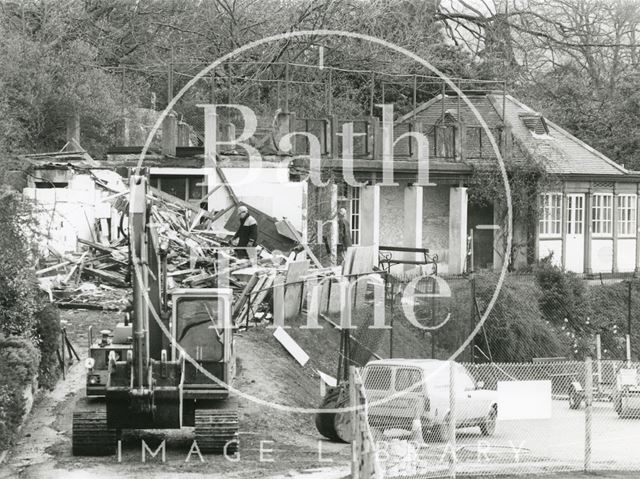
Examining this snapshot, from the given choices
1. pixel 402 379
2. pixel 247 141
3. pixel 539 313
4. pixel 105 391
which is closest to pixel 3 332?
pixel 105 391

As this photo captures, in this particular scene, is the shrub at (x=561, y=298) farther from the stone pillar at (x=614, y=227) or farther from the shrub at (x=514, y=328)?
the stone pillar at (x=614, y=227)

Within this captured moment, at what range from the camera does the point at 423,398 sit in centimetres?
1983

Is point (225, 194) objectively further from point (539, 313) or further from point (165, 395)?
point (165, 395)

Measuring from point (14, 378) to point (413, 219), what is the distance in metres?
23.2

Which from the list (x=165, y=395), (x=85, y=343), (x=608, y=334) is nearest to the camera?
(x=165, y=395)

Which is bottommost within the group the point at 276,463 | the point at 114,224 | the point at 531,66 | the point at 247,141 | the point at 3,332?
the point at 276,463

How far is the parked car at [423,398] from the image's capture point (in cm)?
1955

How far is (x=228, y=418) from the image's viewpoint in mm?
17703

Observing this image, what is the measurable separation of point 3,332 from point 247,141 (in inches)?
628

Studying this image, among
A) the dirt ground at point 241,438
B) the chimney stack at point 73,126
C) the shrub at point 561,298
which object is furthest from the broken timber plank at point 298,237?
the shrub at point 561,298

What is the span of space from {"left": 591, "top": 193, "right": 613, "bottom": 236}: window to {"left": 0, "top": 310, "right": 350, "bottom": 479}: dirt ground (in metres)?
20.8

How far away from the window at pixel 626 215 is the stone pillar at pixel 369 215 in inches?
406

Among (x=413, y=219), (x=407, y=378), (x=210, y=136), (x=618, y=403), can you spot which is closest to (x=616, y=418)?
(x=618, y=403)

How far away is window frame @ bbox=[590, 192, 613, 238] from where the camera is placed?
44125mm
